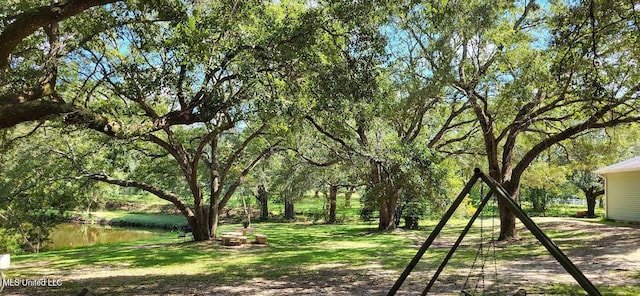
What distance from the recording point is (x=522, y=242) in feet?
47.8

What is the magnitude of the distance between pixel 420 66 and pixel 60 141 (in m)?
11.8

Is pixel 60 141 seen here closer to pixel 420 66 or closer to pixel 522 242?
pixel 420 66

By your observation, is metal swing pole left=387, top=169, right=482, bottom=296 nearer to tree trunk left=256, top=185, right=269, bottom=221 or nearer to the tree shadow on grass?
the tree shadow on grass

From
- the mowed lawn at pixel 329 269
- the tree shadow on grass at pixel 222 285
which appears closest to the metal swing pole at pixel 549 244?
the mowed lawn at pixel 329 269

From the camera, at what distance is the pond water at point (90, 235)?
2275 centimetres

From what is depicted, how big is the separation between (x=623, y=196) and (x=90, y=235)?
27.4 metres

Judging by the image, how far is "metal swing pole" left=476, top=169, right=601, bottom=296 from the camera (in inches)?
150

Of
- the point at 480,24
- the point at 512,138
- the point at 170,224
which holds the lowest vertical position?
the point at 170,224

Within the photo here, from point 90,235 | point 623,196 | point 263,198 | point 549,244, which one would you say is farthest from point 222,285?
point 263,198

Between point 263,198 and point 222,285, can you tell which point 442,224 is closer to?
point 222,285

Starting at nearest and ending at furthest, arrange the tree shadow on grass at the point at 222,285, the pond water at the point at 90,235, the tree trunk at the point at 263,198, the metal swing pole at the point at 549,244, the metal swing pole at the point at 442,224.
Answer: the metal swing pole at the point at 549,244
the metal swing pole at the point at 442,224
the tree shadow on grass at the point at 222,285
the pond water at the point at 90,235
the tree trunk at the point at 263,198

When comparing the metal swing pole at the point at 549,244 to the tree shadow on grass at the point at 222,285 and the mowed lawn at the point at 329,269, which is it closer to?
the mowed lawn at the point at 329,269

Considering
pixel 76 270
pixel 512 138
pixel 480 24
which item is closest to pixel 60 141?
pixel 76 270

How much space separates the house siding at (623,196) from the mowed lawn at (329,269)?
4.23m
